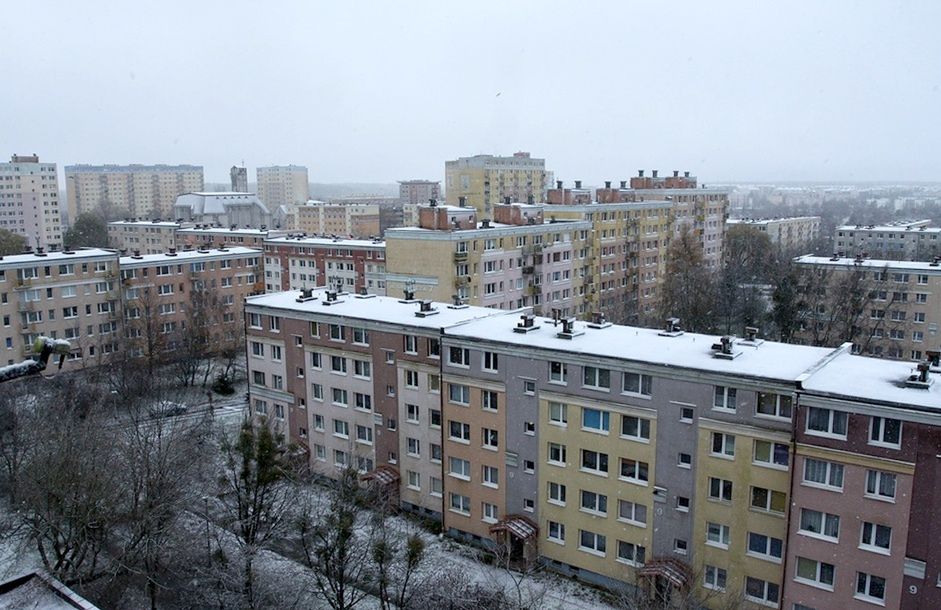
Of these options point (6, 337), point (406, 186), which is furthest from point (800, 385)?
point (406, 186)

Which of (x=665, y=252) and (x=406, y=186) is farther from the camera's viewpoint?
(x=406, y=186)

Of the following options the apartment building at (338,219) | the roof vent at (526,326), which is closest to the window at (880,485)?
the roof vent at (526,326)

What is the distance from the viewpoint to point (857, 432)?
65.5 ft

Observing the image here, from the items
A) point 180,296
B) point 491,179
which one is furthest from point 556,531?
point 491,179

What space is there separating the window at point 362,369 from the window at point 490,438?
20.5 feet

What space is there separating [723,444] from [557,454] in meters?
5.92

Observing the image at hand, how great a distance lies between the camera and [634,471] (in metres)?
24.3

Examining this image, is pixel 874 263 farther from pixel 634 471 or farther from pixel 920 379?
pixel 634 471

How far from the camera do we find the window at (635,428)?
23969 mm

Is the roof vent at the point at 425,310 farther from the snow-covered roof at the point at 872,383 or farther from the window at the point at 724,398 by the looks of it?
the snow-covered roof at the point at 872,383

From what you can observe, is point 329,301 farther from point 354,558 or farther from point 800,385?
point 800,385

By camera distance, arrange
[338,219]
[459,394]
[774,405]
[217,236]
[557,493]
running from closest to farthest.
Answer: [774,405] < [557,493] < [459,394] < [217,236] < [338,219]

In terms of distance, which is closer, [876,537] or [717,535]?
[876,537]

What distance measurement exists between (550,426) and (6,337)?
40.6 meters
